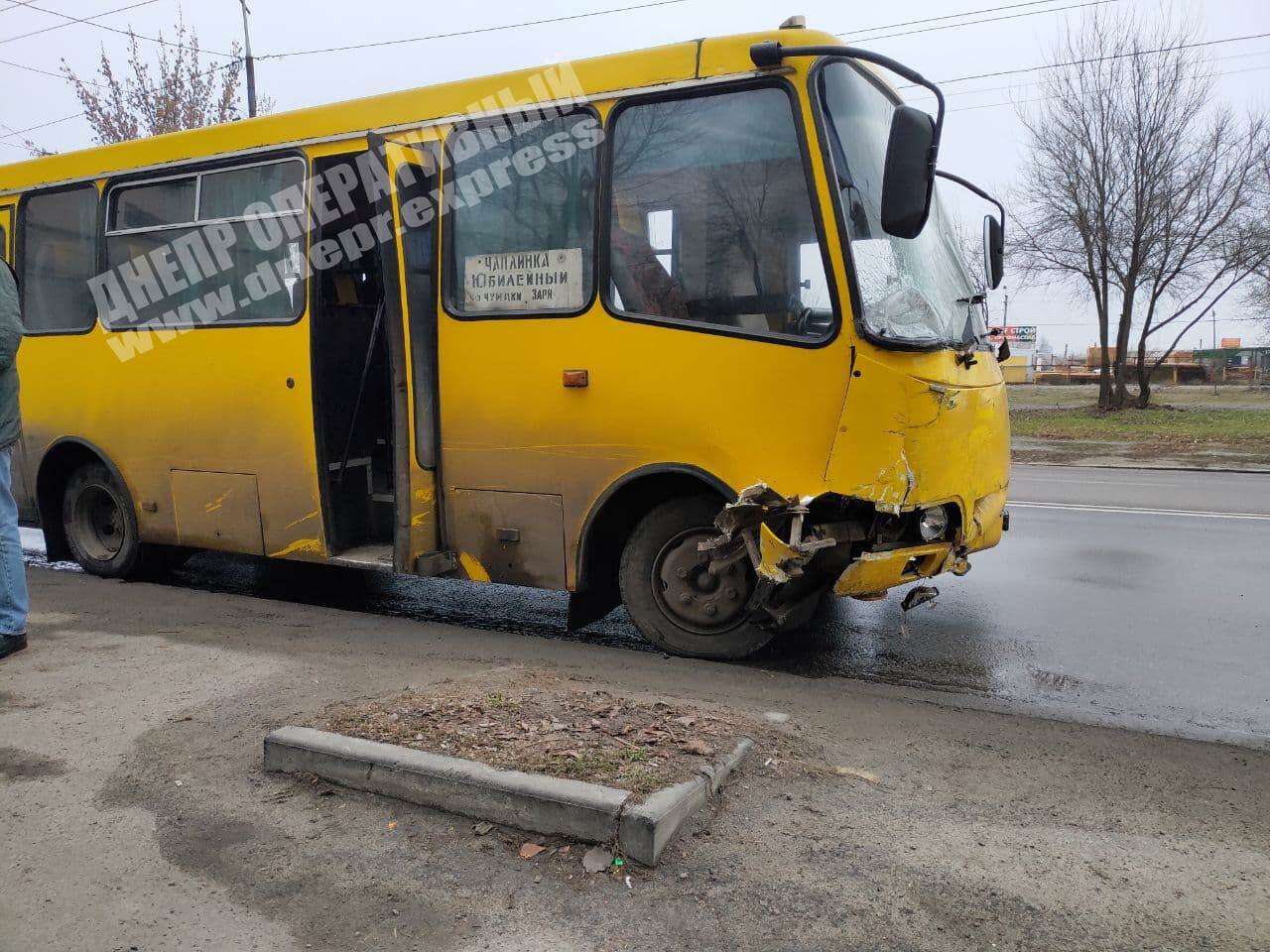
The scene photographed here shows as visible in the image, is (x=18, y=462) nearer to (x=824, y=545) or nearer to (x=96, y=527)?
(x=96, y=527)

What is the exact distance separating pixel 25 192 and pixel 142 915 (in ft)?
22.4

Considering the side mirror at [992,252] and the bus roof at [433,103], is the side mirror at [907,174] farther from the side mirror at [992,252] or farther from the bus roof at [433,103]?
the side mirror at [992,252]

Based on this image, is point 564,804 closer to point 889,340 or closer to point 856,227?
point 889,340

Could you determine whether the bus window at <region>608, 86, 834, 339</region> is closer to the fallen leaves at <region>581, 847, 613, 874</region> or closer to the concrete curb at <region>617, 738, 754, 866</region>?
the concrete curb at <region>617, 738, 754, 866</region>

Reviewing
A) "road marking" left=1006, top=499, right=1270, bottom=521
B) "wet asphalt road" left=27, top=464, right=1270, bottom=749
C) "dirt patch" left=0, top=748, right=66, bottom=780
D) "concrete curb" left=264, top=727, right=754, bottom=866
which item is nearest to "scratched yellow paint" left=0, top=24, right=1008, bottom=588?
"wet asphalt road" left=27, top=464, right=1270, bottom=749

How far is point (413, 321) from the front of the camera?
593 cm

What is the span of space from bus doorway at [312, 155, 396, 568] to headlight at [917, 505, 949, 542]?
3.06 metres

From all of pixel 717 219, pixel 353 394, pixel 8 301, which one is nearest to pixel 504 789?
pixel 717 219

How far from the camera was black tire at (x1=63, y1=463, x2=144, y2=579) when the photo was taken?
7.60 metres

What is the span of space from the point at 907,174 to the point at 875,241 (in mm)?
455

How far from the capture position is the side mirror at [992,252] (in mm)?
6629

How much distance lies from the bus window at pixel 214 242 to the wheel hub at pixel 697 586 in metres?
2.90

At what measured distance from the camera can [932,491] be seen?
495 cm

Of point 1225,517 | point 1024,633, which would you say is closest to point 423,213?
point 1024,633
